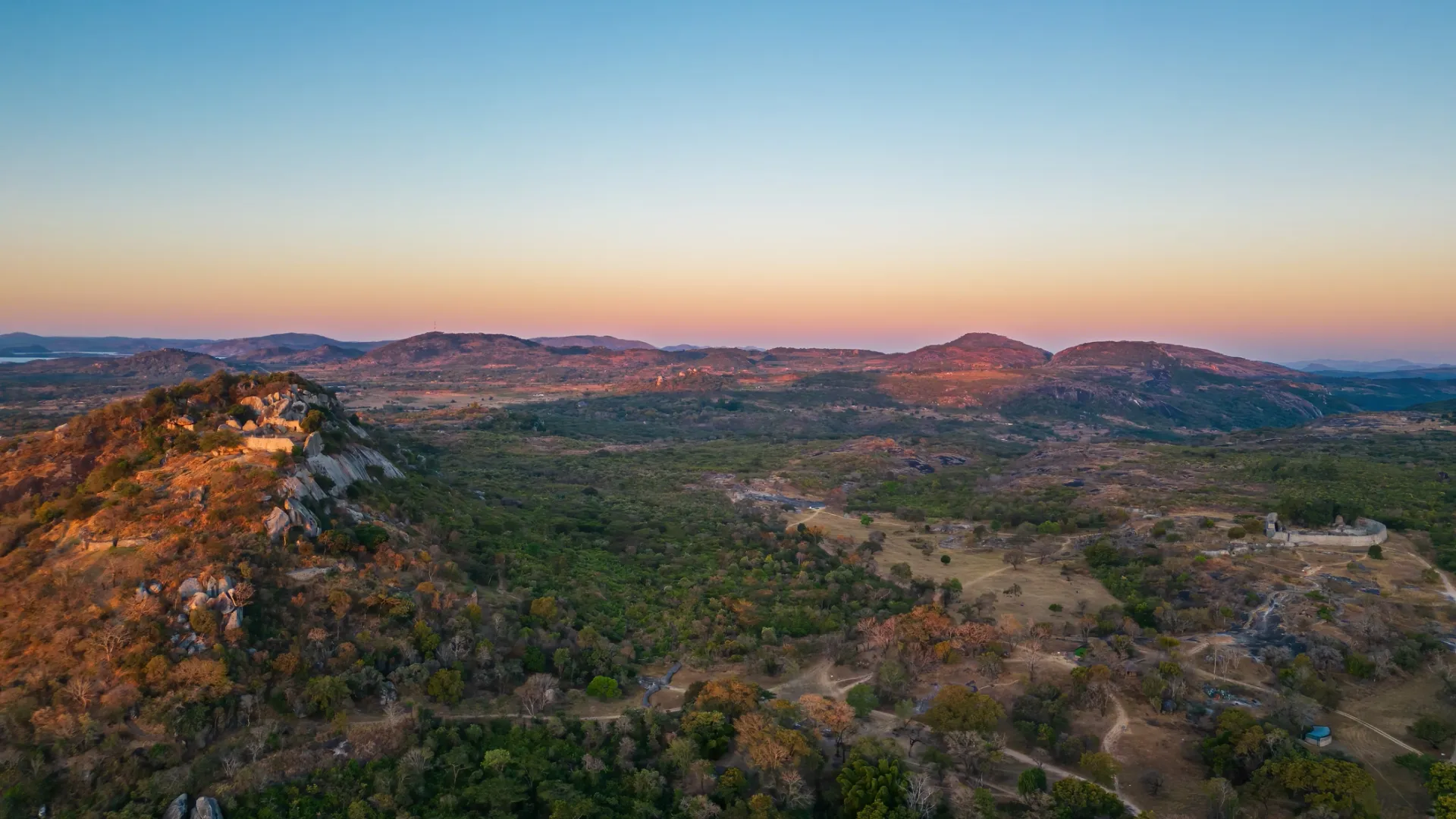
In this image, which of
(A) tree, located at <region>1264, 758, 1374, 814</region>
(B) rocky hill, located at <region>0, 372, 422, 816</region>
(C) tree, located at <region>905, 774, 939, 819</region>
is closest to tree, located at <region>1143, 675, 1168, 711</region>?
(A) tree, located at <region>1264, 758, 1374, 814</region>

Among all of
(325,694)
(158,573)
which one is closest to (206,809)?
(325,694)

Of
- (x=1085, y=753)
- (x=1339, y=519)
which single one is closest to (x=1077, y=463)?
(x=1339, y=519)

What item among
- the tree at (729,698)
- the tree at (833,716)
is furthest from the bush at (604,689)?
the tree at (833,716)

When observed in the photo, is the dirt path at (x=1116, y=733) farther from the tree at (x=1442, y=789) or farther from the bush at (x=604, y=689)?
the bush at (x=604, y=689)

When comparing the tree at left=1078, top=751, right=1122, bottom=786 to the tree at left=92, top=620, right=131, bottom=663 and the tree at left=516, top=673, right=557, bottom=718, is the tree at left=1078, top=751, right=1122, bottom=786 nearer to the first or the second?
the tree at left=516, top=673, right=557, bottom=718

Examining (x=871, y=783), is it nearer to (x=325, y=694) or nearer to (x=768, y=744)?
(x=768, y=744)

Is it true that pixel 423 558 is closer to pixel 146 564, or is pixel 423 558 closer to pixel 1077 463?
pixel 146 564
